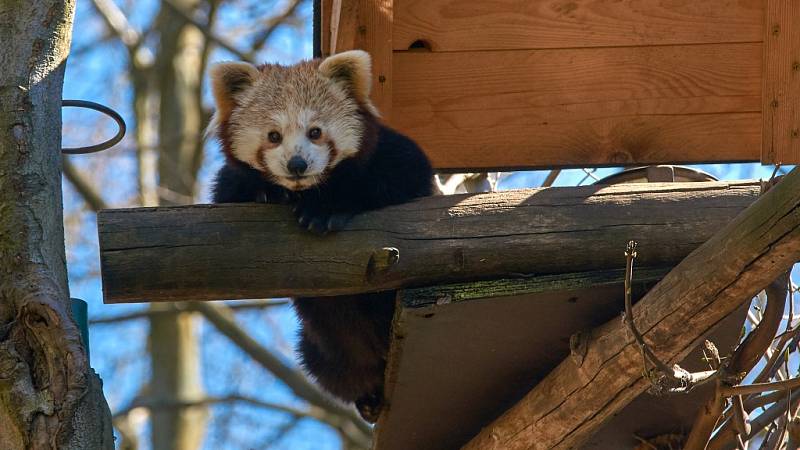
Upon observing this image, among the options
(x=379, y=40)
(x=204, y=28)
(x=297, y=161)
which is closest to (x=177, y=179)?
(x=204, y=28)

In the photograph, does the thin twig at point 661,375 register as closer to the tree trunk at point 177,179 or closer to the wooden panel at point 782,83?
the wooden panel at point 782,83

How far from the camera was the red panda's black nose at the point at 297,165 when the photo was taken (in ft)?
13.4

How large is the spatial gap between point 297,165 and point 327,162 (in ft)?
0.76

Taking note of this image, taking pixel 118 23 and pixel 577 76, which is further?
pixel 118 23

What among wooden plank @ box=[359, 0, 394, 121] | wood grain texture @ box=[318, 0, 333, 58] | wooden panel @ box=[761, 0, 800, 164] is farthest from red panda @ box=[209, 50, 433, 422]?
wooden panel @ box=[761, 0, 800, 164]

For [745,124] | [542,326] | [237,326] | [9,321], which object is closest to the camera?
[9,321]

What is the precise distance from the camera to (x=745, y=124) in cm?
474

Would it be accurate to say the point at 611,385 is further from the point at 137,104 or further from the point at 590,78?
the point at 137,104

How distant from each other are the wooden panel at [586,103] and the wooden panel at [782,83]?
Result: 0.19 feet

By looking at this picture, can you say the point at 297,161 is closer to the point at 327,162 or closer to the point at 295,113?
the point at 327,162

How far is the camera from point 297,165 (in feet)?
13.4

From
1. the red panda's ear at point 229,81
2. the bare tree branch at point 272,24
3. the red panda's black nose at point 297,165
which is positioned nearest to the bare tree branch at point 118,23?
the bare tree branch at point 272,24

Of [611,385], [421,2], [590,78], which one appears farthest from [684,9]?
[611,385]

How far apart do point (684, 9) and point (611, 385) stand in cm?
202
